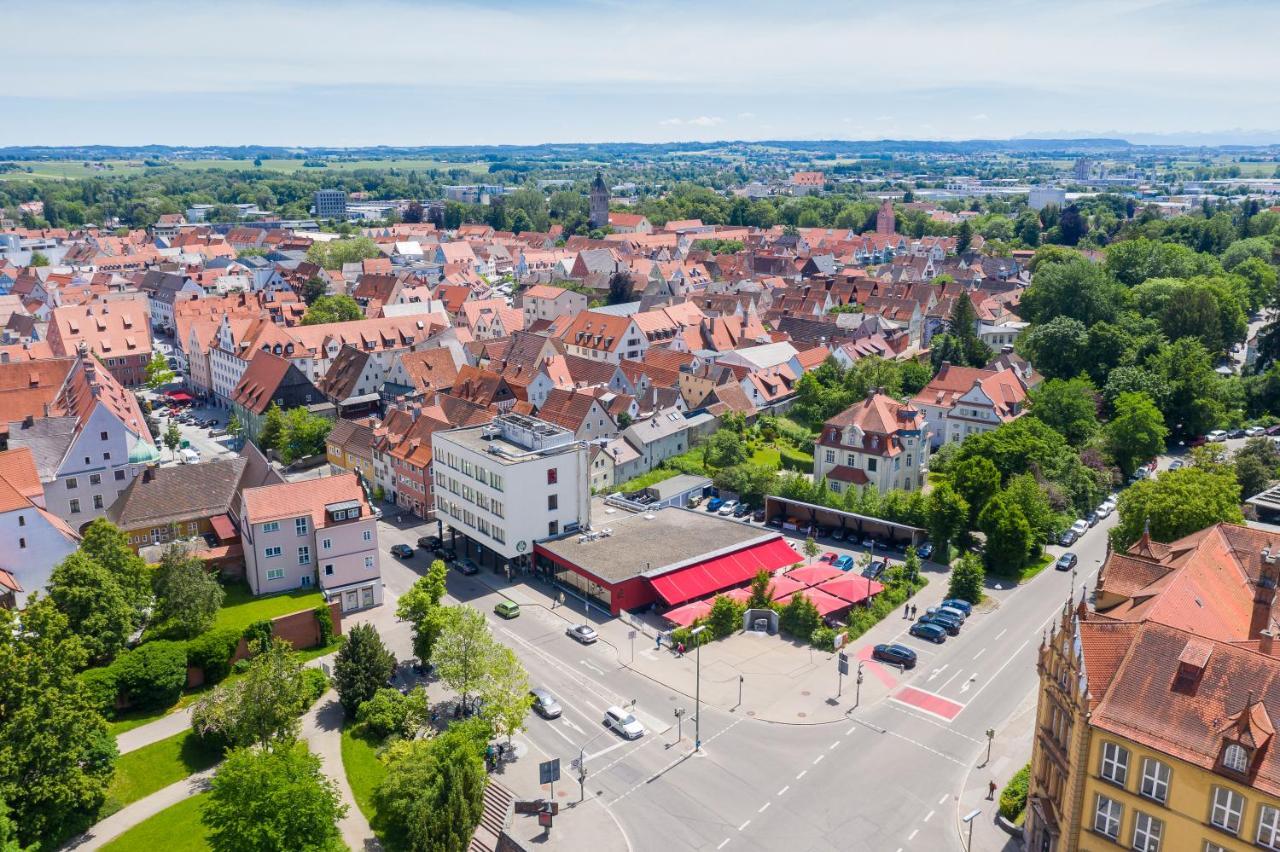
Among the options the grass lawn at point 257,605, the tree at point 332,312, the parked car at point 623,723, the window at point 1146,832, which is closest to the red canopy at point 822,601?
the parked car at point 623,723

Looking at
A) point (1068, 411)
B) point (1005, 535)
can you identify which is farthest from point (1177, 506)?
point (1068, 411)

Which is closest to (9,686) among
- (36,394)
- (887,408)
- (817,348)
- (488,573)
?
(488,573)

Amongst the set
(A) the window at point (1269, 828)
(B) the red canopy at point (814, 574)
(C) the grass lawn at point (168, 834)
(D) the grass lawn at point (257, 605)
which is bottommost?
(C) the grass lawn at point (168, 834)

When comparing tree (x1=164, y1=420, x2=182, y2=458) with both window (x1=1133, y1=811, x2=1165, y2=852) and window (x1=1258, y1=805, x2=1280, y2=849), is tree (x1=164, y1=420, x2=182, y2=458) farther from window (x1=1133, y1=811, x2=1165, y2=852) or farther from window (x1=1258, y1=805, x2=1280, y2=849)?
window (x1=1258, y1=805, x2=1280, y2=849)

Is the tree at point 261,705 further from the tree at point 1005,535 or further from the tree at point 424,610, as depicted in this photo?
the tree at point 1005,535

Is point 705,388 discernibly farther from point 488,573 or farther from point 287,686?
point 287,686

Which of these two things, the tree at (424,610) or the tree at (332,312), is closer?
the tree at (424,610)

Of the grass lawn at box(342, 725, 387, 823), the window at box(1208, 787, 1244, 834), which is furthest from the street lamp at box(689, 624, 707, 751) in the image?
the window at box(1208, 787, 1244, 834)
